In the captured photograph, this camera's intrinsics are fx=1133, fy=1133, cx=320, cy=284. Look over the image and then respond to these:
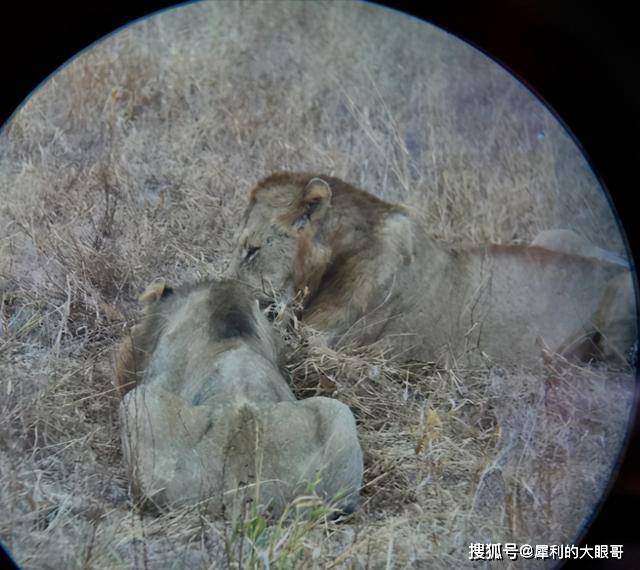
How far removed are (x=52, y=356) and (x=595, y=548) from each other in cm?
214

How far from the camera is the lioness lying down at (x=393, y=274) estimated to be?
4738mm

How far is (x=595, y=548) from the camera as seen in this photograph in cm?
300

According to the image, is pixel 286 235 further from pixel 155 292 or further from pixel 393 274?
pixel 155 292

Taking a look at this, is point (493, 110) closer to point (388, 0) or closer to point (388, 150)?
point (388, 150)

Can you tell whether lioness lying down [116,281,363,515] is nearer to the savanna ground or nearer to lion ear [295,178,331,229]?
the savanna ground

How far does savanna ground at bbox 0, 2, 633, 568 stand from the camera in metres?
3.21

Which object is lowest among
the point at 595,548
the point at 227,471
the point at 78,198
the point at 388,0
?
the point at 595,548

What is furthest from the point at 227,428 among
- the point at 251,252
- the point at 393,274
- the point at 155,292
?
the point at 393,274

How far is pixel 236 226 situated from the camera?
5184 millimetres

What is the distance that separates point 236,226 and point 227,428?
197 centimetres

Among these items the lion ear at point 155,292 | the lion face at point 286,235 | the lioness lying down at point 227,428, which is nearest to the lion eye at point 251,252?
the lion face at point 286,235

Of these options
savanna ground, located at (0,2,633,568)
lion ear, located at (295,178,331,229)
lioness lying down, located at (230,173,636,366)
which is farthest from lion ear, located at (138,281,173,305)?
lion ear, located at (295,178,331,229)

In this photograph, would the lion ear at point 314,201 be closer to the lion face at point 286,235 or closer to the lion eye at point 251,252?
the lion face at point 286,235

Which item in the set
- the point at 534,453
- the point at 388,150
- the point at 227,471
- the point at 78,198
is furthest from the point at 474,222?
the point at 227,471
